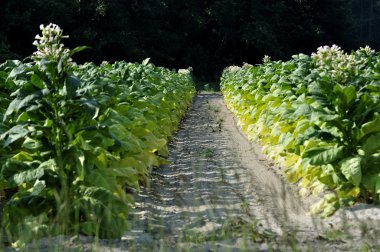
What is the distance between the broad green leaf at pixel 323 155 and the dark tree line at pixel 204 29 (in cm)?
3265

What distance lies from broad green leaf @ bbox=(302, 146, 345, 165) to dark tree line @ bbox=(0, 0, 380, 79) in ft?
107

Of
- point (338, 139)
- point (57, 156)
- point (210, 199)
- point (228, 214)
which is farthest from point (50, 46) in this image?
point (338, 139)

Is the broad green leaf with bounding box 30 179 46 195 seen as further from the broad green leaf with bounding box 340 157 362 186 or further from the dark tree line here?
the dark tree line

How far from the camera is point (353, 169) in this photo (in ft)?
16.3

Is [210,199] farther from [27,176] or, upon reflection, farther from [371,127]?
[371,127]

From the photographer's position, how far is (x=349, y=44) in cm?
4725

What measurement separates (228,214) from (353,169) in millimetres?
2173

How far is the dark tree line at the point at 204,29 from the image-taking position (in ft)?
128

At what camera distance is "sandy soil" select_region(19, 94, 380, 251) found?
361cm

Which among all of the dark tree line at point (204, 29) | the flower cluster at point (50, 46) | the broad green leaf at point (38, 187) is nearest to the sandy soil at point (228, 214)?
the broad green leaf at point (38, 187)

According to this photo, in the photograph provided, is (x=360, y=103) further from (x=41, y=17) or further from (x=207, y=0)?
(x=207, y=0)

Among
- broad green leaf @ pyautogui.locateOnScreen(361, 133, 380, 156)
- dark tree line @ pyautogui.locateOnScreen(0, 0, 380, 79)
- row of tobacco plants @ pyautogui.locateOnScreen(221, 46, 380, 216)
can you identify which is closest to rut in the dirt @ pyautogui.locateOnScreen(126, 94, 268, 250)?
row of tobacco plants @ pyautogui.locateOnScreen(221, 46, 380, 216)

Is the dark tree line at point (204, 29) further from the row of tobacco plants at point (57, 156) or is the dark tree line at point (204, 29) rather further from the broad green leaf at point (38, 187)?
the broad green leaf at point (38, 187)

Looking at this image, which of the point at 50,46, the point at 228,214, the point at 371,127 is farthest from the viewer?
the point at 371,127
